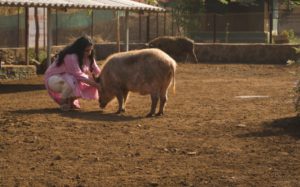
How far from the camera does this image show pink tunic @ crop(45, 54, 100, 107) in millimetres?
11234

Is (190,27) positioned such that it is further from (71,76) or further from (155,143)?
(155,143)

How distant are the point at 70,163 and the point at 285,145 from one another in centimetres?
253

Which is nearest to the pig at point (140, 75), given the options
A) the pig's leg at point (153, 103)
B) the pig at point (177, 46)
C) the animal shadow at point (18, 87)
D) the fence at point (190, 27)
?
the pig's leg at point (153, 103)

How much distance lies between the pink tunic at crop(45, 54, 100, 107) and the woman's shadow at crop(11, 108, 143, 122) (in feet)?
1.06

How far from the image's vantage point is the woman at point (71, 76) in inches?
441

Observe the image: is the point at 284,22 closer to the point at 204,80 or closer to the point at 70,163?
the point at 204,80

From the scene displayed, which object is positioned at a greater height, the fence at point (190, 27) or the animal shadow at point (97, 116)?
the fence at point (190, 27)

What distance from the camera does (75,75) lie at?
1124 centimetres

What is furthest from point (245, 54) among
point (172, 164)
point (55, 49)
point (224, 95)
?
point (172, 164)

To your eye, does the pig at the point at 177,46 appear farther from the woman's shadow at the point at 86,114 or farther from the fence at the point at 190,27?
the woman's shadow at the point at 86,114

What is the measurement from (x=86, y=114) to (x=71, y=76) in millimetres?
759

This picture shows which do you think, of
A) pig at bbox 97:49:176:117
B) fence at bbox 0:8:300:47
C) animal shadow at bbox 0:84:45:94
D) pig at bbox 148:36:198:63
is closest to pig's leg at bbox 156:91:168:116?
pig at bbox 97:49:176:117

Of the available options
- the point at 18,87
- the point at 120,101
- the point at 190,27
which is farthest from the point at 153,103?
the point at 190,27

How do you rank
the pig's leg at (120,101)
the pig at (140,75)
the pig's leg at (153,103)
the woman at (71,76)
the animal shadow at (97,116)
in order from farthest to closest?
1. the woman at (71,76)
2. the pig's leg at (120,101)
3. the pig's leg at (153,103)
4. the pig at (140,75)
5. the animal shadow at (97,116)
